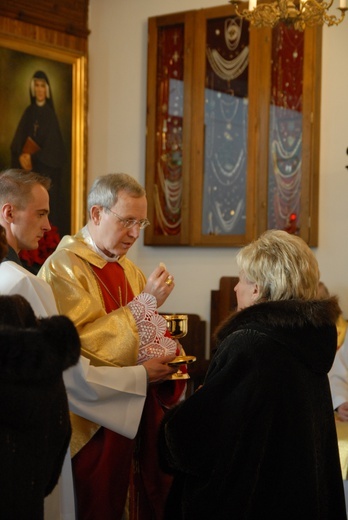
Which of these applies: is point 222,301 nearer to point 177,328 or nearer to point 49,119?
point 49,119

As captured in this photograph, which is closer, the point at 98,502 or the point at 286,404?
the point at 286,404

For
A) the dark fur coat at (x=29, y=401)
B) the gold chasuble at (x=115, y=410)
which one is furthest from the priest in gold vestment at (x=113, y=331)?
the dark fur coat at (x=29, y=401)

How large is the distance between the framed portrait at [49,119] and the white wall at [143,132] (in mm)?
216

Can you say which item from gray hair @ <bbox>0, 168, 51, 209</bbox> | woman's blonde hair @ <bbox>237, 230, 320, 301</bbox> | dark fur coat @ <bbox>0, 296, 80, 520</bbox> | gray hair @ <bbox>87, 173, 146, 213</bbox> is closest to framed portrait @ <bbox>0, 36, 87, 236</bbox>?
gray hair @ <bbox>87, 173, 146, 213</bbox>

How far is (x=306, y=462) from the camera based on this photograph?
9.47ft

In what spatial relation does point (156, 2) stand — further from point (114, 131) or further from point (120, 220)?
point (120, 220)

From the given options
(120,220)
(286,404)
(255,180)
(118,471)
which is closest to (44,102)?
(255,180)

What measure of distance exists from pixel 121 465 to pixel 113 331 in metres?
0.60

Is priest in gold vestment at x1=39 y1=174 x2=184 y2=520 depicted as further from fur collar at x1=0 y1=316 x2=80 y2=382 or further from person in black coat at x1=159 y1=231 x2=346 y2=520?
fur collar at x1=0 y1=316 x2=80 y2=382

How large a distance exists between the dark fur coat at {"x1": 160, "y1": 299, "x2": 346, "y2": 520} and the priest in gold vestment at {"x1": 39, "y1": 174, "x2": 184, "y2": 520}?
73 centimetres

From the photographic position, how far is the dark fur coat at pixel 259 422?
112 inches

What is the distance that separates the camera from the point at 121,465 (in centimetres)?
361

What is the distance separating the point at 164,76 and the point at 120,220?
382 centimetres

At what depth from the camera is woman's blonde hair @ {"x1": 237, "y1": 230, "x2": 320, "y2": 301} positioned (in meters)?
2.95
